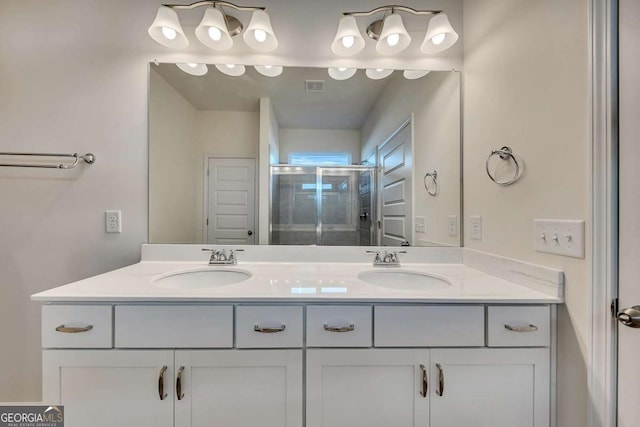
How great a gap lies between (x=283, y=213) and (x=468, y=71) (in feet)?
4.32

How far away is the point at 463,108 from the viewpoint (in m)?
1.45

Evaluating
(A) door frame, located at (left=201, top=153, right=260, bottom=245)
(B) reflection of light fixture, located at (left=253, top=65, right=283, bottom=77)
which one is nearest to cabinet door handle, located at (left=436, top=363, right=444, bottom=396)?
(A) door frame, located at (left=201, top=153, right=260, bottom=245)

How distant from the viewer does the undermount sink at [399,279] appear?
128 cm

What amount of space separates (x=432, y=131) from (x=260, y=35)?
1.10 metres

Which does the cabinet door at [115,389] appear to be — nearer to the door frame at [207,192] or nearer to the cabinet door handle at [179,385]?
the cabinet door handle at [179,385]

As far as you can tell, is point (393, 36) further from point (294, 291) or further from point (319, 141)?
point (294, 291)

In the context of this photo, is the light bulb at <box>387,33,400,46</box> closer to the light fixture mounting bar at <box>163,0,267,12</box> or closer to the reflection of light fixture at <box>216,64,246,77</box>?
the light fixture mounting bar at <box>163,0,267,12</box>

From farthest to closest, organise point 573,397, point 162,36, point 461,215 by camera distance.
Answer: point 461,215 < point 162,36 < point 573,397

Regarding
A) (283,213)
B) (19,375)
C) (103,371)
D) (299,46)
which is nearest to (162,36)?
(299,46)

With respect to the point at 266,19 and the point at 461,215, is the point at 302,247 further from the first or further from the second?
the point at 266,19

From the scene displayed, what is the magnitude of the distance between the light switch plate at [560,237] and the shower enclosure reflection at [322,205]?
75 centimetres

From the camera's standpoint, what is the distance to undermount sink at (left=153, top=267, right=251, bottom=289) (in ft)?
4.15

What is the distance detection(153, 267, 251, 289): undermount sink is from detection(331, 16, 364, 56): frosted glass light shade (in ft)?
4.28

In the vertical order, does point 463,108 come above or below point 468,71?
below
